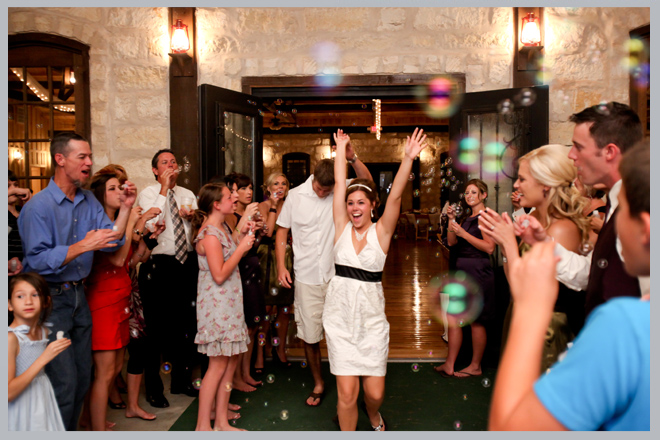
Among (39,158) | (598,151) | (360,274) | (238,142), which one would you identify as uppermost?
(238,142)

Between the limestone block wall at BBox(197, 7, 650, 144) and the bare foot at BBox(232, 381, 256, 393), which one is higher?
the limestone block wall at BBox(197, 7, 650, 144)

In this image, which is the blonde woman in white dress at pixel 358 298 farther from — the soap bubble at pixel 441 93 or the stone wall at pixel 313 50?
the stone wall at pixel 313 50

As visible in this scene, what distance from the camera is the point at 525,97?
456 cm

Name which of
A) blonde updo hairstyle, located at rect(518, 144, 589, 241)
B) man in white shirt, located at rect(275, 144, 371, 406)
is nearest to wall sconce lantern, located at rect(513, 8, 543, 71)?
man in white shirt, located at rect(275, 144, 371, 406)

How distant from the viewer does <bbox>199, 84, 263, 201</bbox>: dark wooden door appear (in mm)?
4637

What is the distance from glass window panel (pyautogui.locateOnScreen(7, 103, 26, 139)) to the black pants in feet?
8.55

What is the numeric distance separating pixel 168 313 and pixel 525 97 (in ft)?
11.2

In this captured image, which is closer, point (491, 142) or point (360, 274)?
point (360, 274)

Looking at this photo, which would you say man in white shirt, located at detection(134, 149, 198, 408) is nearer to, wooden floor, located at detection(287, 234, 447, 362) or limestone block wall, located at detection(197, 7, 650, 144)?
wooden floor, located at detection(287, 234, 447, 362)

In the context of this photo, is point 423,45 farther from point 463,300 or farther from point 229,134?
point 463,300

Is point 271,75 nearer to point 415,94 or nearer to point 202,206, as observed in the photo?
point 415,94

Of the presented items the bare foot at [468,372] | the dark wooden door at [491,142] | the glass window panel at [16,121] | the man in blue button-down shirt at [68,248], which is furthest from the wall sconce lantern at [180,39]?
the bare foot at [468,372]

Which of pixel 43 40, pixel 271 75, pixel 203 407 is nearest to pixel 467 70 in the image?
pixel 271 75

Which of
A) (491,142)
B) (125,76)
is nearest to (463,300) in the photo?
(491,142)
